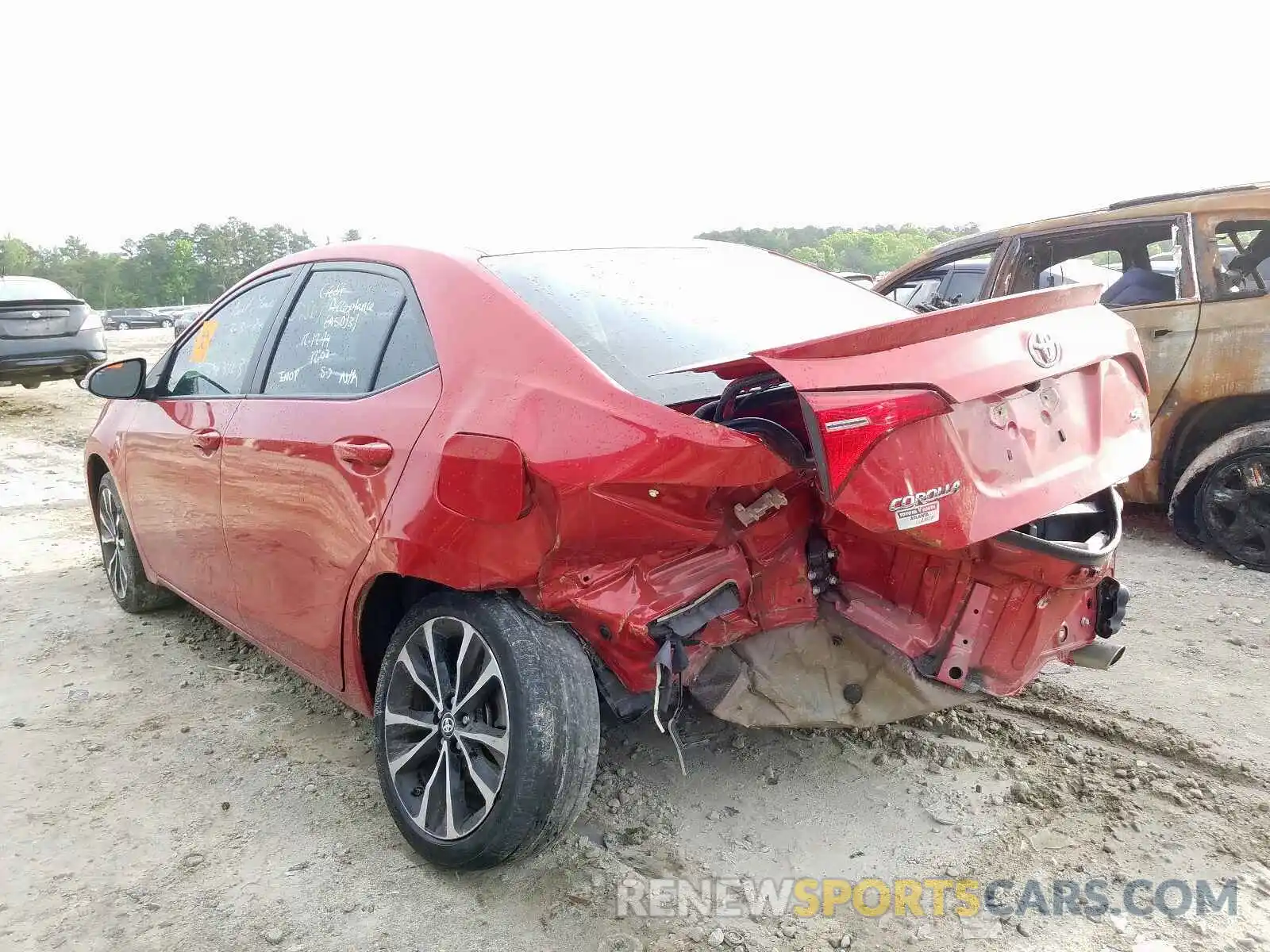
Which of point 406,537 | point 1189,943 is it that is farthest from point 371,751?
point 1189,943

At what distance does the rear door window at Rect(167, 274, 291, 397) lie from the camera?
340cm

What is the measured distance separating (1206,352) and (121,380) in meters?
4.97

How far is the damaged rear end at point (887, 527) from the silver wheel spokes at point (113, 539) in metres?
3.14

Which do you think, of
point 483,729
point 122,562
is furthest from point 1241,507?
point 122,562

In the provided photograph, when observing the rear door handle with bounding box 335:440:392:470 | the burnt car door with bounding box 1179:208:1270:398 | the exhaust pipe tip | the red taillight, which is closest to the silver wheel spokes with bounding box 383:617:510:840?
the rear door handle with bounding box 335:440:392:470

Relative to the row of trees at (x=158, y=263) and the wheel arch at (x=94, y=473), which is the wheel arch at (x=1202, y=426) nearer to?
the wheel arch at (x=94, y=473)

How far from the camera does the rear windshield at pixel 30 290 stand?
10.9 m

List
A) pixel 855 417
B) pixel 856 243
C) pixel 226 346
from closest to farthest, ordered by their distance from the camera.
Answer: pixel 855 417 < pixel 226 346 < pixel 856 243

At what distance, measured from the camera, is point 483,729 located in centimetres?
241

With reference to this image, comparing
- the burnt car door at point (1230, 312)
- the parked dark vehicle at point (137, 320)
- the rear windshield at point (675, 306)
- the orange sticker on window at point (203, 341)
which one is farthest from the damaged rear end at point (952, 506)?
the parked dark vehicle at point (137, 320)

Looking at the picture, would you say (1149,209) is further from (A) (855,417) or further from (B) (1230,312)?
(A) (855,417)

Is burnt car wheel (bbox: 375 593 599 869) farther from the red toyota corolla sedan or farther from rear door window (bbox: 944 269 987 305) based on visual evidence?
rear door window (bbox: 944 269 987 305)

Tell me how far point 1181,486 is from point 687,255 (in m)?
3.08

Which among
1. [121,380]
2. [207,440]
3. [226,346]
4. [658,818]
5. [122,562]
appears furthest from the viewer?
[122,562]
